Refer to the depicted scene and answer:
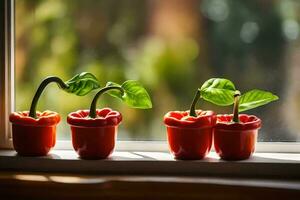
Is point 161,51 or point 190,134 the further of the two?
point 161,51

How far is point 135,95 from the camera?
1611 mm

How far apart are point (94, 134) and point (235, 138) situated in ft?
1.15

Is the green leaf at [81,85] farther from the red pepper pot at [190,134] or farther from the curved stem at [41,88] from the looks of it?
the red pepper pot at [190,134]

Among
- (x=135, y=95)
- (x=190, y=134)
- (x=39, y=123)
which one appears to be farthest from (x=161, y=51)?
(x=39, y=123)

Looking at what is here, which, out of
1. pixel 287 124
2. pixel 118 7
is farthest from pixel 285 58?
pixel 118 7

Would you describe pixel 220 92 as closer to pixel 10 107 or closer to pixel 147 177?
pixel 147 177

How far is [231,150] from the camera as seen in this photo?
5.12 ft

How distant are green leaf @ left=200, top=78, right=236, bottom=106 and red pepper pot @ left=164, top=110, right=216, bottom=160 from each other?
0.04 m

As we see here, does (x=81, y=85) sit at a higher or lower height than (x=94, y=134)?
higher

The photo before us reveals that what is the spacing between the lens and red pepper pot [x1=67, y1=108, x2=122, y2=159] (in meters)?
1.56

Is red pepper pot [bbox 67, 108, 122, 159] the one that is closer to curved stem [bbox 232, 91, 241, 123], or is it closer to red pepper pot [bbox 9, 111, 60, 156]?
red pepper pot [bbox 9, 111, 60, 156]

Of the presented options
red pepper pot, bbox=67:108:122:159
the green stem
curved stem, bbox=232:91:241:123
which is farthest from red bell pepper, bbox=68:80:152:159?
curved stem, bbox=232:91:241:123

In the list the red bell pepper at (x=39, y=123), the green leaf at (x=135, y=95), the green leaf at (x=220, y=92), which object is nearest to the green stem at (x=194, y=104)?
the green leaf at (x=220, y=92)

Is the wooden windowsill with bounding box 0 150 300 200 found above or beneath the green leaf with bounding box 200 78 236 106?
beneath
